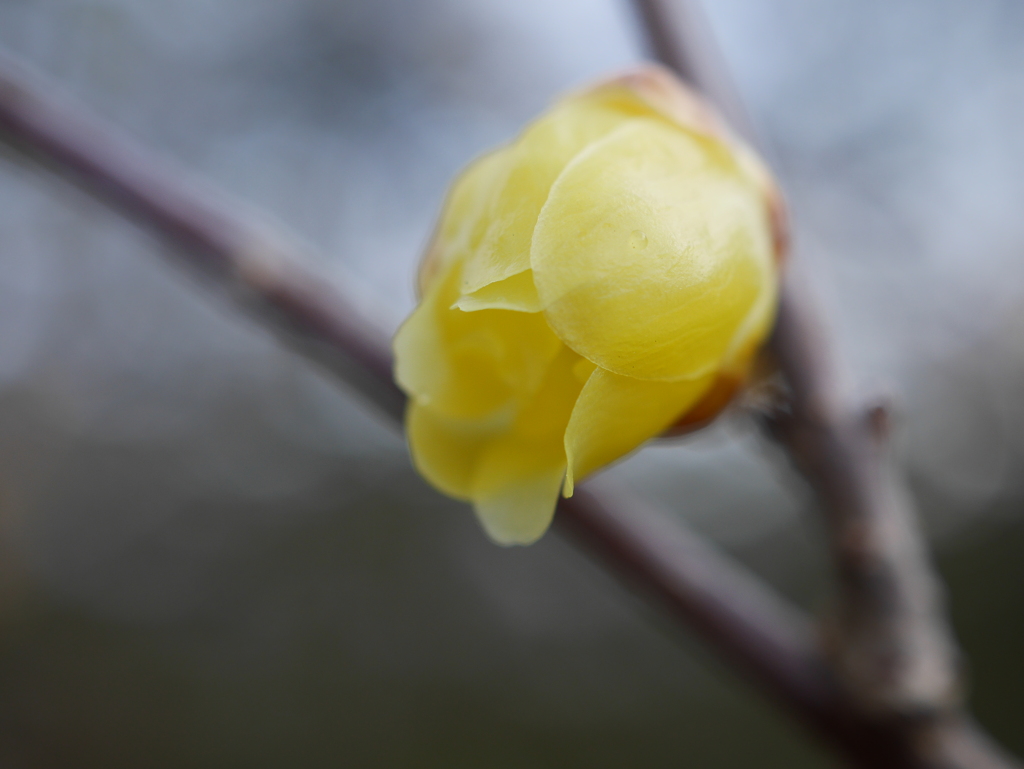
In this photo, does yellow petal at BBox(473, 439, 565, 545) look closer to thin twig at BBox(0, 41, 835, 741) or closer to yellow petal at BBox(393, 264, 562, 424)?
yellow petal at BBox(393, 264, 562, 424)

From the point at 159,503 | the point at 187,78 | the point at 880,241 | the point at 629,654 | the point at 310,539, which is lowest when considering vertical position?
the point at 629,654

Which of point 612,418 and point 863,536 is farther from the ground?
point 612,418

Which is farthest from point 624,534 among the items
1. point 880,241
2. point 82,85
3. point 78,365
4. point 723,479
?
point 723,479

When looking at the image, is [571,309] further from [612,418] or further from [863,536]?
[863,536]

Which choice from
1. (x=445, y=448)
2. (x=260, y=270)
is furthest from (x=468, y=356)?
(x=260, y=270)

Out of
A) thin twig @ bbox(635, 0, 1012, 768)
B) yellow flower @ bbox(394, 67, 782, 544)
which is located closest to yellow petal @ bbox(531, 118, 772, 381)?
yellow flower @ bbox(394, 67, 782, 544)

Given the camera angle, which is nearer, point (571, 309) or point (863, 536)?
point (571, 309)

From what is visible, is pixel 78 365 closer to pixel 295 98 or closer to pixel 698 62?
pixel 295 98
